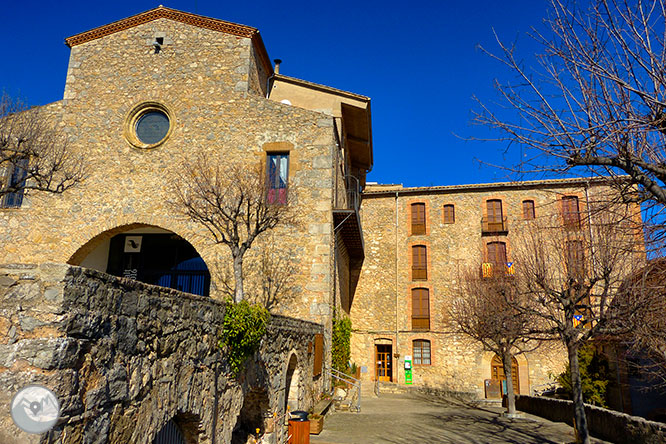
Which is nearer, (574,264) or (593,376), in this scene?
(574,264)

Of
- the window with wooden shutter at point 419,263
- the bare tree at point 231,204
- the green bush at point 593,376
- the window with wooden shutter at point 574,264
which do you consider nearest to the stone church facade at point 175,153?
the bare tree at point 231,204

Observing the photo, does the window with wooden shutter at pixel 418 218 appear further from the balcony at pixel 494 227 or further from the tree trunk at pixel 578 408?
the tree trunk at pixel 578 408

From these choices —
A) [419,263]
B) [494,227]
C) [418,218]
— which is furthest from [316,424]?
[494,227]

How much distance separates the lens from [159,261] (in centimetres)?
1650

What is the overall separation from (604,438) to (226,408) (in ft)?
31.8

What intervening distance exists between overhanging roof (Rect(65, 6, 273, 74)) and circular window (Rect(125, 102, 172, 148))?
2837mm

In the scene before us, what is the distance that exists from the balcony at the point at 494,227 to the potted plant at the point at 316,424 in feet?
52.4

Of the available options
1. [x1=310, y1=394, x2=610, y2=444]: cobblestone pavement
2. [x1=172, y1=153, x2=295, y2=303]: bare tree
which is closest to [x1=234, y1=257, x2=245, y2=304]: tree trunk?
[x1=172, y1=153, x2=295, y2=303]: bare tree

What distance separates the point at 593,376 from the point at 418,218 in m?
10.5

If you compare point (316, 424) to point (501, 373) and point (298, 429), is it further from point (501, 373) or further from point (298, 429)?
point (501, 373)

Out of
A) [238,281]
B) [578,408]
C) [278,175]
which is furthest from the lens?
[278,175]

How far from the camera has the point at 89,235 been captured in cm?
1432

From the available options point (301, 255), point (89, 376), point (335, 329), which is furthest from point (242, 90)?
point (89, 376)

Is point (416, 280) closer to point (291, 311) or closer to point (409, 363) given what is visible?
point (409, 363)
